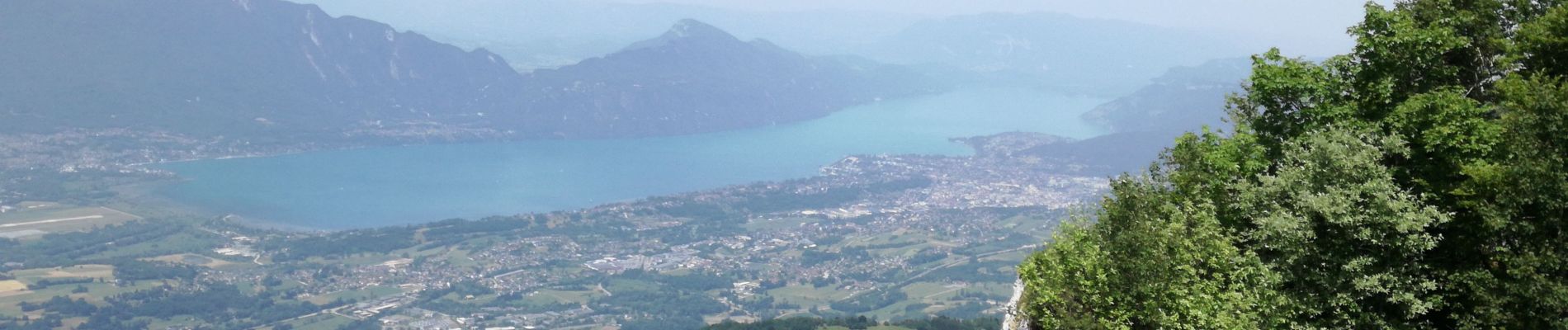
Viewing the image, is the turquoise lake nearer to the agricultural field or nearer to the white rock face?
the agricultural field

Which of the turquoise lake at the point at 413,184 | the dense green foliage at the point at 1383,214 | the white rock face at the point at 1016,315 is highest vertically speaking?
the dense green foliage at the point at 1383,214

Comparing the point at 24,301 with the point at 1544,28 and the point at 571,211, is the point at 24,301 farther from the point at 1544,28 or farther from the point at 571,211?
the point at 1544,28

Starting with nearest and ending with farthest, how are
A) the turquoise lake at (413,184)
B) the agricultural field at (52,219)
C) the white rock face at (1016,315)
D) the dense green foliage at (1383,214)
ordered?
1. the dense green foliage at (1383,214)
2. the white rock face at (1016,315)
3. the agricultural field at (52,219)
4. the turquoise lake at (413,184)

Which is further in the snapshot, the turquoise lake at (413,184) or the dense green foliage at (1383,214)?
the turquoise lake at (413,184)

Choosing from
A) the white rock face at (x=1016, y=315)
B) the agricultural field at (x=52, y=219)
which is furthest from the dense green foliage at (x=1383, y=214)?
the agricultural field at (x=52, y=219)

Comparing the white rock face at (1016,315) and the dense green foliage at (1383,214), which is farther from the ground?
the dense green foliage at (1383,214)

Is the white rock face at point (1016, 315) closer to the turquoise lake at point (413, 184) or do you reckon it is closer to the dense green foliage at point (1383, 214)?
the dense green foliage at point (1383, 214)

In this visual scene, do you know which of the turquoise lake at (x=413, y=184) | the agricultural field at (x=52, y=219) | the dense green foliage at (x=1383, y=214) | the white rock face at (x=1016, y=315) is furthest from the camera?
the turquoise lake at (x=413, y=184)

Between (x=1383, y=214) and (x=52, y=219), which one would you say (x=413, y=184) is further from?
(x=1383, y=214)

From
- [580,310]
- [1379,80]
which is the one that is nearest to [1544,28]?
[1379,80]
